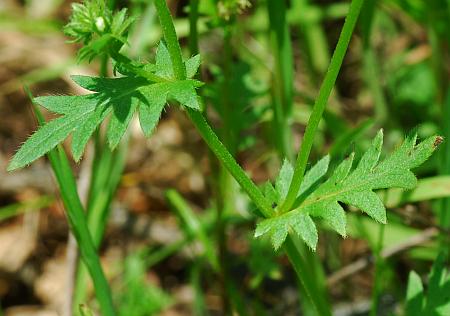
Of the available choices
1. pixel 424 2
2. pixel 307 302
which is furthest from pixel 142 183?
pixel 424 2

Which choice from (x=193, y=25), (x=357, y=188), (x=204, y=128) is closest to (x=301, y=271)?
(x=357, y=188)

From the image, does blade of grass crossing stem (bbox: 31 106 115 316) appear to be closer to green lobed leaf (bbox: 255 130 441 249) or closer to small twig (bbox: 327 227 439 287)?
green lobed leaf (bbox: 255 130 441 249)

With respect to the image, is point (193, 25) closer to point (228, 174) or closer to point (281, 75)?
point (281, 75)

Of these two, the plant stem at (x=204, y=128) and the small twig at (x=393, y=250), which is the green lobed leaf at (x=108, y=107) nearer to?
the plant stem at (x=204, y=128)

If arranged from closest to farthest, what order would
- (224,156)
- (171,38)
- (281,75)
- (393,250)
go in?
(171,38) → (224,156) → (281,75) → (393,250)

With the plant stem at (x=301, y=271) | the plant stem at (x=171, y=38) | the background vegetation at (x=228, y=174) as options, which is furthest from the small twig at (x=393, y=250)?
the plant stem at (x=171, y=38)

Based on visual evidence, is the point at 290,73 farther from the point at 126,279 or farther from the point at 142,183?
the point at 142,183

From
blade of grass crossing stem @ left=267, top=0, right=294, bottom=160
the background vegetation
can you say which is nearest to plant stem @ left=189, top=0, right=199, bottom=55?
the background vegetation
